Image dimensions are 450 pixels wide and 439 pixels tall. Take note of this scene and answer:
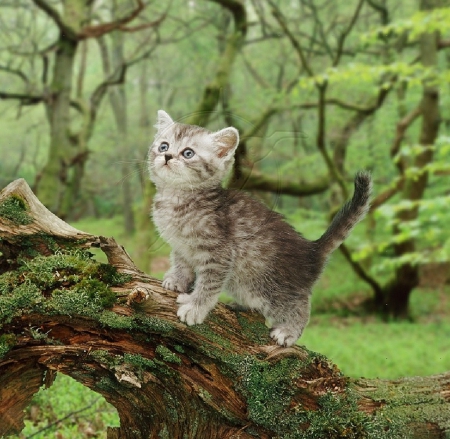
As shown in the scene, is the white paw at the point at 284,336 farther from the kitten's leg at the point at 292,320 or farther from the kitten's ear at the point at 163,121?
the kitten's ear at the point at 163,121

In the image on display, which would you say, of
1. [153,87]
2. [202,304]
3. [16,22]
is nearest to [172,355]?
[202,304]

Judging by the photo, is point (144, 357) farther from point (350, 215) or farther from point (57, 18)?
point (57, 18)

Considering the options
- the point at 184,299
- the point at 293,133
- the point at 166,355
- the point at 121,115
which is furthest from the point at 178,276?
the point at 121,115

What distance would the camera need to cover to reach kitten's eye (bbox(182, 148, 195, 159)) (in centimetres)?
269

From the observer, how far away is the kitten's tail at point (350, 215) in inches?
113

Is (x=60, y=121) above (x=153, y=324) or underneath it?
underneath

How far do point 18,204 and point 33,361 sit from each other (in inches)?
34.1

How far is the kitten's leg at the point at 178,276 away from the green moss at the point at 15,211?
0.84 m

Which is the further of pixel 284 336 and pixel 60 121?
pixel 60 121

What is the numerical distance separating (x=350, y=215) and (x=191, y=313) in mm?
1097

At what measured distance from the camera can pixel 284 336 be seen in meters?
2.97

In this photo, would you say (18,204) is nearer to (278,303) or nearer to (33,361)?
(33,361)

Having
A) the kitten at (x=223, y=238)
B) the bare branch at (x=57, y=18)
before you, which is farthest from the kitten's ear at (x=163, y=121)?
the bare branch at (x=57, y=18)

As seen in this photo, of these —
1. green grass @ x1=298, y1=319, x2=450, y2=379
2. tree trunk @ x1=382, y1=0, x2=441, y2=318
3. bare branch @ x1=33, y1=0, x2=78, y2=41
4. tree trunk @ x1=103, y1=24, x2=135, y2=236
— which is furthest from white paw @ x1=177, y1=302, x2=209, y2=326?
tree trunk @ x1=103, y1=24, x2=135, y2=236
